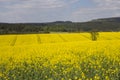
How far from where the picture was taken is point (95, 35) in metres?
54.6

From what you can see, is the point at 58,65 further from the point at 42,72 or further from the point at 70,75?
the point at 70,75

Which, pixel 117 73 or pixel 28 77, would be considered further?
pixel 28 77

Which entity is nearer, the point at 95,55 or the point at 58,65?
the point at 58,65

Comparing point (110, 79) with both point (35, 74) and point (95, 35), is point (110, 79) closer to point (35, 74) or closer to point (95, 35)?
point (35, 74)

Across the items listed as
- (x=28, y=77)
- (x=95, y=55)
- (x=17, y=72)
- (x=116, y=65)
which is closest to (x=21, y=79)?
(x=28, y=77)

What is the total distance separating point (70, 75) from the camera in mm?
11320

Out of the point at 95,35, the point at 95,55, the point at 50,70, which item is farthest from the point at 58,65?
the point at 95,35

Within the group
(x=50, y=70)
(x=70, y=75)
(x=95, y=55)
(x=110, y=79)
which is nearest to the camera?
(x=110, y=79)

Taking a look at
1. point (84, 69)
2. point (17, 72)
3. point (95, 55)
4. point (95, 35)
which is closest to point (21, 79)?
point (17, 72)

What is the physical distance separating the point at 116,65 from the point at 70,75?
9.30 feet

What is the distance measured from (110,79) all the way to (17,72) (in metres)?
4.10

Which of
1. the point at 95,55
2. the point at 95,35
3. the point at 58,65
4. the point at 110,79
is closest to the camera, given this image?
the point at 110,79

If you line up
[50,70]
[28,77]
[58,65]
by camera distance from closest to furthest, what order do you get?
[28,77], [50,70], [58,65]

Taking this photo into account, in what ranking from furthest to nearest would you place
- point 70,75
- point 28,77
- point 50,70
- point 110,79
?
point 50,70
point 28,77
point 70,75
point 110,79
